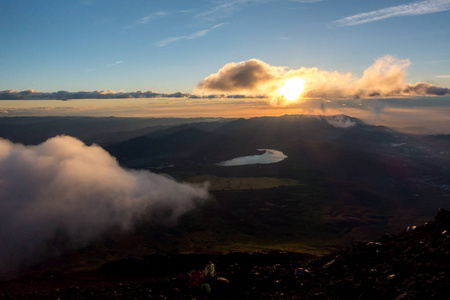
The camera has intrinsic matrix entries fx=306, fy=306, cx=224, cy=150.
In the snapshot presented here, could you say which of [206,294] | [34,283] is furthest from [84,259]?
[206,294]

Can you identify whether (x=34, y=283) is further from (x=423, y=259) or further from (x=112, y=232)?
(x=112, y=232)

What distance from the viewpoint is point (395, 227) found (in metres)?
192

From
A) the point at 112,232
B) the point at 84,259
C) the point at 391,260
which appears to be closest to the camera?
the point at 391,260

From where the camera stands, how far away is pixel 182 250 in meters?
144

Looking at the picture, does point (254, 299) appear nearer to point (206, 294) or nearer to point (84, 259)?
point (206, 294)

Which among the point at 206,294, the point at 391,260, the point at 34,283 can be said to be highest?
the point at 391,260

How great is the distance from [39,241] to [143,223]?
181 ft

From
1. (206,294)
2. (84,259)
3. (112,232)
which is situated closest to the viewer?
(206,294)

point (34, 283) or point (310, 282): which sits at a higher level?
point (310, 282)

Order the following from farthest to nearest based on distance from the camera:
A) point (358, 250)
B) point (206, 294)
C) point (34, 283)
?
1. point (34, 283)
2. point (358, 250)
3. point (206, 294)

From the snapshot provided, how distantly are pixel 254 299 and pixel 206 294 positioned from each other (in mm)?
4684

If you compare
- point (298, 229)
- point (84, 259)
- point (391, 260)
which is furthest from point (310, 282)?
point (298, 229)

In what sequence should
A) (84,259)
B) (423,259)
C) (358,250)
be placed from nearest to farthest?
1. (423,259)
2. (358,250)
3. (84,259)

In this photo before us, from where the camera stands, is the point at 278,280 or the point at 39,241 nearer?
the point at 278,280
